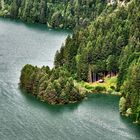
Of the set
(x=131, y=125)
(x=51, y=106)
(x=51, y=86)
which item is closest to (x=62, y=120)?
(x=51, y=106)

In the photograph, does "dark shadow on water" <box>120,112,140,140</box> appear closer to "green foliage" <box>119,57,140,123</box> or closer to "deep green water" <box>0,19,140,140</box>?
"deep green water" <box>0,19,140,140</box>

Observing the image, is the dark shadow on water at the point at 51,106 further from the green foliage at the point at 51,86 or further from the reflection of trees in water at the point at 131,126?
the reflection of trees in water at the point at 131,126

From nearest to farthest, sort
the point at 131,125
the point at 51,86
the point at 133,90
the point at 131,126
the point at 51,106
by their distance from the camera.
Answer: the point at 131,126 → the point at 131,125 → the point at 133,90 → the point at 51,106 → the point at 51,86

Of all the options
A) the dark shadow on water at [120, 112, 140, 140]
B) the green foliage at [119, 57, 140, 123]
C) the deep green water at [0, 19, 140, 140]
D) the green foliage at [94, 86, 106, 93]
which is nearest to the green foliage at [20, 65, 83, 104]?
the deep green water at [0, 19, 140, 140]

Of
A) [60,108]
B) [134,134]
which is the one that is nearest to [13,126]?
[60,108]

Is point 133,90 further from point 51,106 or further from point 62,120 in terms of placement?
point 51,106

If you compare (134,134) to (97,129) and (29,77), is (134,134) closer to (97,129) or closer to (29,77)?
(97,129)

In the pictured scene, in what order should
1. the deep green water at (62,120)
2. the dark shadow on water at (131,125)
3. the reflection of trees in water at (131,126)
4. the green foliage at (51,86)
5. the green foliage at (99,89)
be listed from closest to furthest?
the deep green water at (62,120) < the reflection of trees in water at (131,126) < the dark shadow on water at (131,125) < the green foliage at (51,86) < the green foliage at (99,89)

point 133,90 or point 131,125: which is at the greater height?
point 133,90

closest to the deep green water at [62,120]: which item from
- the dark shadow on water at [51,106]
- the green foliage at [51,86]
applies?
the dark shadow on water at [51,106]

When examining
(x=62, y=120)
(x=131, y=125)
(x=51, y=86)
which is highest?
(x=51, y=86)

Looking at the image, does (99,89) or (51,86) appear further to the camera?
(99,89)
